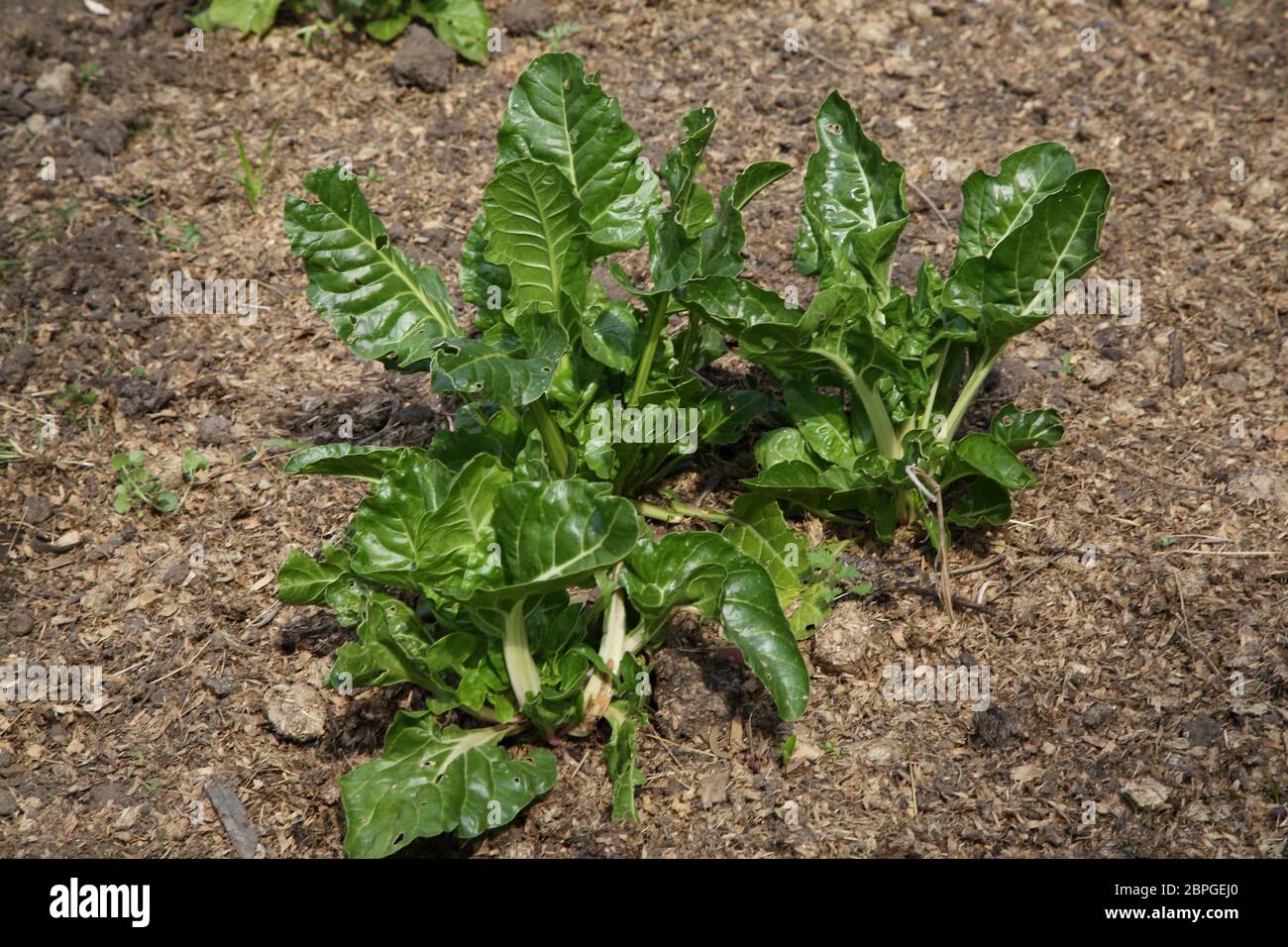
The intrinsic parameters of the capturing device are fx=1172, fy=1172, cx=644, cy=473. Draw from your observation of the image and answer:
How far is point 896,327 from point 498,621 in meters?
1.39

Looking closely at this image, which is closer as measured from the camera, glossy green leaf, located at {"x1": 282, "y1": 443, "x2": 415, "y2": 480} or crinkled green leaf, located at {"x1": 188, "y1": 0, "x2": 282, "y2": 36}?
glossy green leaf, located at {"x1": 282, "y1": 443, "x2": 415, "y2": 480}

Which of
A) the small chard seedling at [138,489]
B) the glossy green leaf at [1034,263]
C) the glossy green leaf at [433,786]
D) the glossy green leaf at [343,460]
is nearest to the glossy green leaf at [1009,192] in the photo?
the glossy green leaf at [1034,263]

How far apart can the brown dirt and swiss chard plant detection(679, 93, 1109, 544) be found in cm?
30

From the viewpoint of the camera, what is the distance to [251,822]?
3.00 metres

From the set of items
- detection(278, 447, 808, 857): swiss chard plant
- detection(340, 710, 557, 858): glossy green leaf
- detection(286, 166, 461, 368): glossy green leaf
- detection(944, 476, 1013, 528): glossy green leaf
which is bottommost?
detection(340, 710, 557, 858): glossy green leaf

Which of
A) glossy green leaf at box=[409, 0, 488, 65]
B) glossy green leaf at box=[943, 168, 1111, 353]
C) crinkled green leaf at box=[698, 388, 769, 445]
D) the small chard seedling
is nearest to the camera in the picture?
glossy green leaf at box=[943, 168, 1111, 353]

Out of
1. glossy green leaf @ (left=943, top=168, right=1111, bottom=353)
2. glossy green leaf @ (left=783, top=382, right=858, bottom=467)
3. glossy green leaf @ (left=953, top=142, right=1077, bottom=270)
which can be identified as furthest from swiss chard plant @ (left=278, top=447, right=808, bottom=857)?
glossy green leaf @ (left=953, top=142, right=1077, bottom=270)

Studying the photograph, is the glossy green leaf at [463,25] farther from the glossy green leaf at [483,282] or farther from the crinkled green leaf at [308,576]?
the crinkled green leaf at [308,576]

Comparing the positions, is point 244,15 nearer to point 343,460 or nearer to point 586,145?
point 586,145

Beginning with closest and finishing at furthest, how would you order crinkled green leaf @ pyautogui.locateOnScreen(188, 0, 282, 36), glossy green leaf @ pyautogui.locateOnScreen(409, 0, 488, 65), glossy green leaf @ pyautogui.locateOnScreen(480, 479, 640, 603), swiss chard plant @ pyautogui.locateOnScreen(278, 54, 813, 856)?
glossy green leaf @ pyautogui.locateOnScreen(480, 479, 640, 603), swiss chard plant @ pyautogui.locateOnScreen(278, 54, 813, 856), glossy green leaf @ pyautogui.locateOnScreen(409, 0, 488, 65), crinkled green leaf @ pyautogui.locateOnScreen(188, 0, 282, 36)

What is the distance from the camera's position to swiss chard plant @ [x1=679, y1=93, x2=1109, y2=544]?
3.04 metres

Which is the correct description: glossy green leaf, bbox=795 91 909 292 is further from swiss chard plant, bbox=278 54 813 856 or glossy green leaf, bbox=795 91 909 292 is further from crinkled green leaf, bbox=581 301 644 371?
crinkled green leaf, bbox=581 301 644 371

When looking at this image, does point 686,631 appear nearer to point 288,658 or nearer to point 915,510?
point 915,510

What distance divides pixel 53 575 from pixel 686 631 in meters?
1.95
